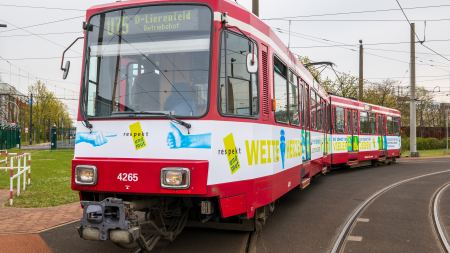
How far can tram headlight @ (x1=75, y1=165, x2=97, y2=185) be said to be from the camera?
5211mm

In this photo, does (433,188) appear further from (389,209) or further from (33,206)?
(33,206)

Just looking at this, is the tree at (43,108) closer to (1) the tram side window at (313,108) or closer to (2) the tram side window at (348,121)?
(2) the tram side window at (348,121)

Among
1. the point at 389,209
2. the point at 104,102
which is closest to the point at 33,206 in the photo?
the point at 104,102

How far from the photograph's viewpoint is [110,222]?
4719 millimetres

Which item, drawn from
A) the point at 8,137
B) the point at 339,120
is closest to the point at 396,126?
the point at 339,120

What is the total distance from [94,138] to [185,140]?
3.86 ft

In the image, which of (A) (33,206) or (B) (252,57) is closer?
(B) (252,57)

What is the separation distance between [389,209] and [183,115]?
19.4 feet

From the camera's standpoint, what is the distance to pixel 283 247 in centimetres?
622

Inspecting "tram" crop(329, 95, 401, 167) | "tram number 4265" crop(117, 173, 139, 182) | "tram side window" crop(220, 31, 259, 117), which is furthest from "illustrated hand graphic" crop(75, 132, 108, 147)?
"tram" crop(329, 95, 401, 167)

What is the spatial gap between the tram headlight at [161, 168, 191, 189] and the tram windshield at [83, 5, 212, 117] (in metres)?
0.65

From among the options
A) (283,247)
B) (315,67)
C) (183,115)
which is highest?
(315,67)

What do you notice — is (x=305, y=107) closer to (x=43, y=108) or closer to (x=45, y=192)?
(x=45, y=192)

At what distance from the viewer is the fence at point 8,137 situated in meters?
40.1
